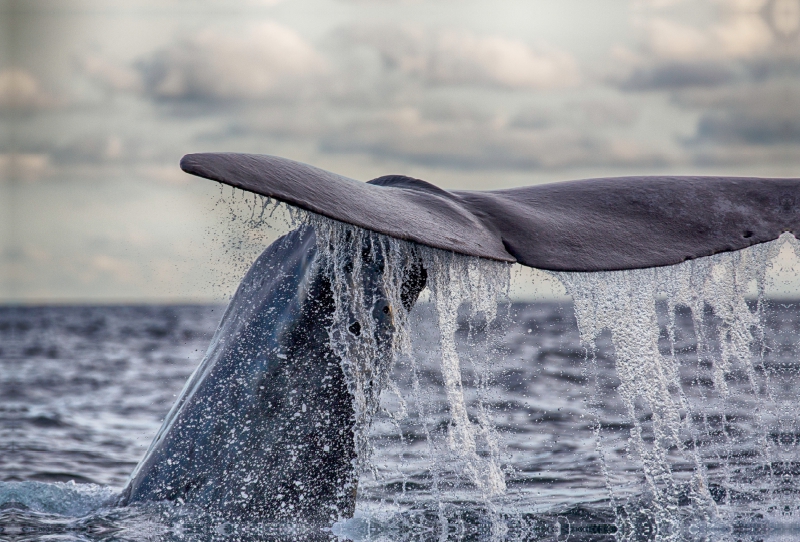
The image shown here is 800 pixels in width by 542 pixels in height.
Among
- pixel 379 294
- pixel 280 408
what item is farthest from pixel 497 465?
pixel 379 294

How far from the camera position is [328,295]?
3271 mm

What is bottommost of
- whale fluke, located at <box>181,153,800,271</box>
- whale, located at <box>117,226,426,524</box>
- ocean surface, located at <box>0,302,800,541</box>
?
ocean surface, located at <box>0,302,800,541</box>

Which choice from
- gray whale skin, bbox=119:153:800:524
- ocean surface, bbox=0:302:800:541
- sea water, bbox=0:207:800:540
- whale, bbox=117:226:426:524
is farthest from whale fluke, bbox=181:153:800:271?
ocean surface, bbox=0:302:800:541

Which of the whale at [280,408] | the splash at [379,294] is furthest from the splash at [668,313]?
the whale at [280,408]

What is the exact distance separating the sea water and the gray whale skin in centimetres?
10

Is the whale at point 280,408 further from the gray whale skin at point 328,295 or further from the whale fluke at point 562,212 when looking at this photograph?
the whale fluke at point 562,212

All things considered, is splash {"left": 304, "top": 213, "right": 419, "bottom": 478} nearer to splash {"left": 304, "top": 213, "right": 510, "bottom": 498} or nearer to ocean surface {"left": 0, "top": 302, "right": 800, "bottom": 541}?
splash {"left": 304, "top": 213, "right": 510, "bottom": 498}

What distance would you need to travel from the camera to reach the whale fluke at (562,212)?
7.64ft

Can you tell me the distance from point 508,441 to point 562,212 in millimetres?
6106

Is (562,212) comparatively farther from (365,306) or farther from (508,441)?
(508,441)

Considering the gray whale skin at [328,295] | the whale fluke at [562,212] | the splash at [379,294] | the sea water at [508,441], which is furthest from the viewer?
the sea water at [508,441]

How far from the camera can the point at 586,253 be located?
2.68 meters

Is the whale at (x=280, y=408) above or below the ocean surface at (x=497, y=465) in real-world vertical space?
above

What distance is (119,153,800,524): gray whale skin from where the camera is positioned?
8.74 feet
